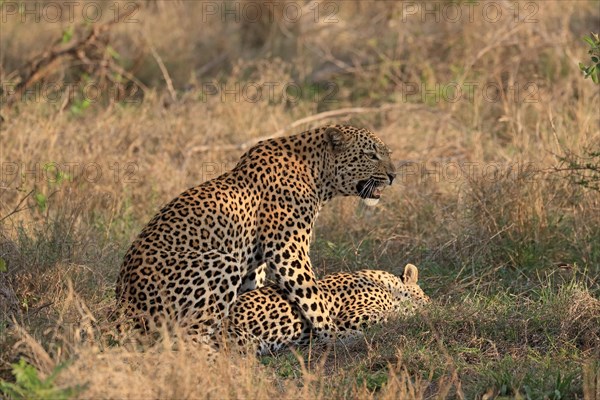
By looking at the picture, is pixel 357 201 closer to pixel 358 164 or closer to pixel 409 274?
pixel 409 274

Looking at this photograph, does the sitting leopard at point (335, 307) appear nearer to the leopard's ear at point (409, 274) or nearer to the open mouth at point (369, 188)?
the leopard's ear at point (409, 274)

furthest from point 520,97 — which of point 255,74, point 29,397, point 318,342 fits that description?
point 29,397

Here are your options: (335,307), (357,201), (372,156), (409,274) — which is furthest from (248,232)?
(357,201)

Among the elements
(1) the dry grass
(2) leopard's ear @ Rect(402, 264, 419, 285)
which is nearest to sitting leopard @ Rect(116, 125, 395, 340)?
(1) the dry grass

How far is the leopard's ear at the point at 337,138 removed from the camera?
7914 millimetres

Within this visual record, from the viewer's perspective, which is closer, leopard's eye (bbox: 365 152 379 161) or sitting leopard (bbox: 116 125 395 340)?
sitting leopard (bbox: 116 125 395 340)

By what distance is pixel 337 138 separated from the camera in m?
7.91

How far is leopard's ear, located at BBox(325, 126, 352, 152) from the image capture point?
26.0 ft

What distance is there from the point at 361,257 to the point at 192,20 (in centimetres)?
642

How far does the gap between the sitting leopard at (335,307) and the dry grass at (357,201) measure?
0.69ft

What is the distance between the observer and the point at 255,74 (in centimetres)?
1272

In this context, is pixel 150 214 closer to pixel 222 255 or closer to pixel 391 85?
pixel 222 255

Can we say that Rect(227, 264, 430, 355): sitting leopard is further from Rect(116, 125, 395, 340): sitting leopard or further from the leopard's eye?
the leopard's eye

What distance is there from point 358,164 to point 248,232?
990 millimetres
